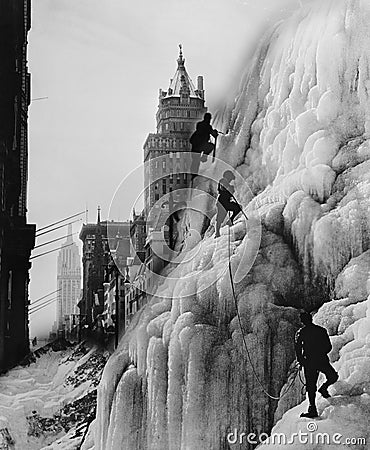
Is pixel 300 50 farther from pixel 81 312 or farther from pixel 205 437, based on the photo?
pixel 205 437

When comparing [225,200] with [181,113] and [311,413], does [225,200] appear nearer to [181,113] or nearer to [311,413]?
[181,113]

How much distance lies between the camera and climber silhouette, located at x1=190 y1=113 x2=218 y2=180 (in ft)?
10.2

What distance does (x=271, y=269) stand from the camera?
2988mm

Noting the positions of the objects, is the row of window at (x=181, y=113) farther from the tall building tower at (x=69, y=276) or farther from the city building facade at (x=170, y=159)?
the tall building tower at (x=69, y=276)

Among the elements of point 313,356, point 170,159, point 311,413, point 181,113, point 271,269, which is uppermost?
point 181,113

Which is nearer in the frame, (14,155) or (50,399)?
(50,399)

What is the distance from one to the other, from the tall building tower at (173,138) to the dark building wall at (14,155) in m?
0.57

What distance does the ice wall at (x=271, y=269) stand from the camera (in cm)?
290

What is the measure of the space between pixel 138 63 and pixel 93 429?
1.62 metres

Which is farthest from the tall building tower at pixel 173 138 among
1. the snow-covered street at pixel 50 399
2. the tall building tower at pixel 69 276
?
Result: the snow-covered street at pixel 50 399

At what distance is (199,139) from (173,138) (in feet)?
0.38

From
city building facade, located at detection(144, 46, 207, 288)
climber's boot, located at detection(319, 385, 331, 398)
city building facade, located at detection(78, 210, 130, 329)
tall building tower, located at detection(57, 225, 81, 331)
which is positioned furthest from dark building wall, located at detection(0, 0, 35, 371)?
climber's boot, located at detection(319, 385, 331, 398)

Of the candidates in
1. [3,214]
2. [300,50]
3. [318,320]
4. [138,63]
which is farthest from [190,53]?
[318,320]

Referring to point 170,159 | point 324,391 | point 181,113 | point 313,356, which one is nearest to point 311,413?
point 324,391
